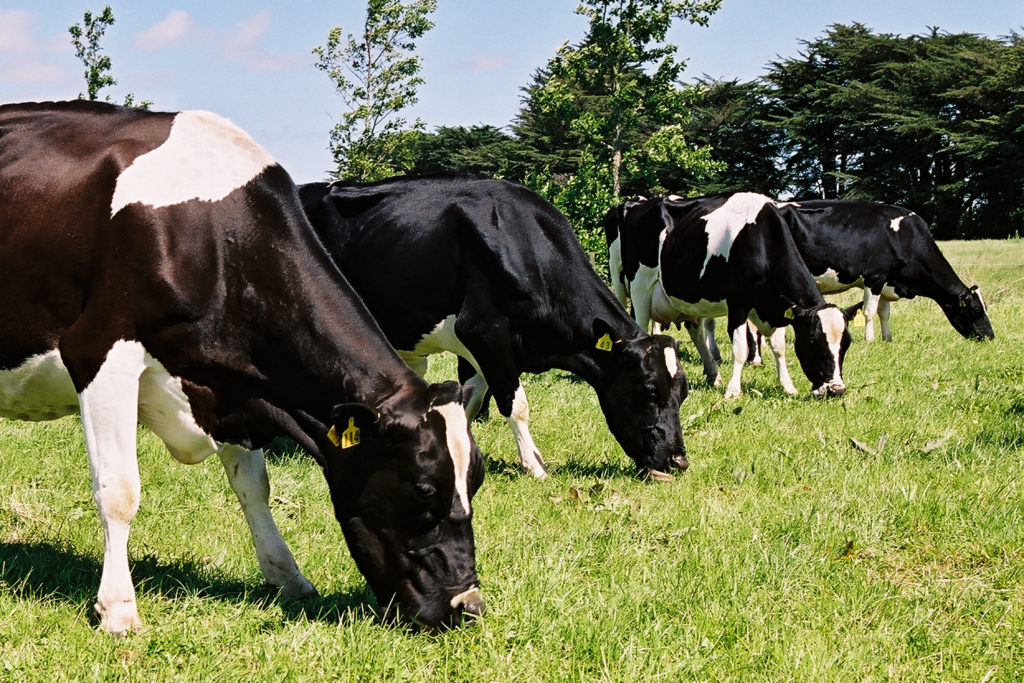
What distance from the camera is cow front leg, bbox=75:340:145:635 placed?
3.92m

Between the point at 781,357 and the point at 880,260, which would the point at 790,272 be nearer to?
the point at 781,357

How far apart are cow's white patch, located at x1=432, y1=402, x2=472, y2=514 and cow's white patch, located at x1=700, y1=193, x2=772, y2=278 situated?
26.3 ft

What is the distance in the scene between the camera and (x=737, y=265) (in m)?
11.1

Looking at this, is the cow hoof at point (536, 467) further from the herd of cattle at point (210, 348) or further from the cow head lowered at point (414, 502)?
the cow head lowered at point (414, 502)

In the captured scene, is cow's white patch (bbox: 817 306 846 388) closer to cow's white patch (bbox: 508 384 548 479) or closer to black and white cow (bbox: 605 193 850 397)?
black and white cow (bbox: 605 193 850 397)

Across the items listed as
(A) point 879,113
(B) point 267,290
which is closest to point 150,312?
(B) point 267,290

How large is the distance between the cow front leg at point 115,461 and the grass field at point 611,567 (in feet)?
0.44

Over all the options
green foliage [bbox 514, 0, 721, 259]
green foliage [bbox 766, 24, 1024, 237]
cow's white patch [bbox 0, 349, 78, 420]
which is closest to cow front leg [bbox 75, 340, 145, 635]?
cow's white patch [bbox 0, 349, 78, 420]

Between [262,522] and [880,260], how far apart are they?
13.3 meters

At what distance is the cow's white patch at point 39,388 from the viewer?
4301mm

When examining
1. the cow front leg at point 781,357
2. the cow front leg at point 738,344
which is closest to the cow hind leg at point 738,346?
the cow front leg at point 738,344

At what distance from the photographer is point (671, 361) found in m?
7.13

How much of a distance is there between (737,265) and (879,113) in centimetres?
3853

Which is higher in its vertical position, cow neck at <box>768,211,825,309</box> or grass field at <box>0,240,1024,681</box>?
cow neck at <box>768,211,825,309</box>
